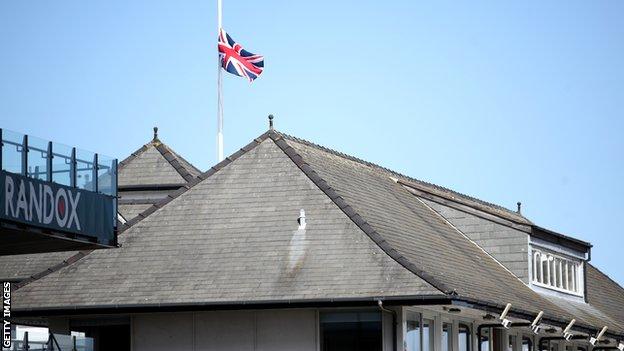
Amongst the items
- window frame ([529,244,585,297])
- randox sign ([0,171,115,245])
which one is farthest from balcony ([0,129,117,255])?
window frame ([529,244,585,297])

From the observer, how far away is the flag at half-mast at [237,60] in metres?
59.8

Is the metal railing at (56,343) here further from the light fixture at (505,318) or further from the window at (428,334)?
the light fixture at (505,318)

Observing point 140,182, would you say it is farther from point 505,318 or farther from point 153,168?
point 505,318

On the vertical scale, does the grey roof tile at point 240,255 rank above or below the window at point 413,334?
above

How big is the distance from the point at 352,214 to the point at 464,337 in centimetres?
589

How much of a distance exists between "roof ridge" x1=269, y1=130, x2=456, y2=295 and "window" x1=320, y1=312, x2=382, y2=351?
1549mm

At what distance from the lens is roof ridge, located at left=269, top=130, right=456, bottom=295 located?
4053 cm

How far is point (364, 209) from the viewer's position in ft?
147

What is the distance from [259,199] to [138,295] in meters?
4.59

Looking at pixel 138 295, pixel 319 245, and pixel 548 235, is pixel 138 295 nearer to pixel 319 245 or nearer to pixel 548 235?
pixel 319 245

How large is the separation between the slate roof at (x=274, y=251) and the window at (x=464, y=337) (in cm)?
152

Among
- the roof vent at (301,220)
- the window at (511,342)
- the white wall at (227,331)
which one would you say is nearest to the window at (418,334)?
the white wall at (227,331)

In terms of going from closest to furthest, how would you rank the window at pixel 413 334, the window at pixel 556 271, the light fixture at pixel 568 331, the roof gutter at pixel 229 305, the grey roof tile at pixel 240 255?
the roof gutter at pixel 229 305 → the grey roof tile at pixel 240 255 → the window at pixel 413 334 → the light fixture at pixel 568 331 → the window at pixel 556 271

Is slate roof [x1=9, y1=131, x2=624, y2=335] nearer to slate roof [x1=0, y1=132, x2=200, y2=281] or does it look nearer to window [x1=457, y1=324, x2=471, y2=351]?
window [x1=457, y1=324, x2=471, y2=351]
